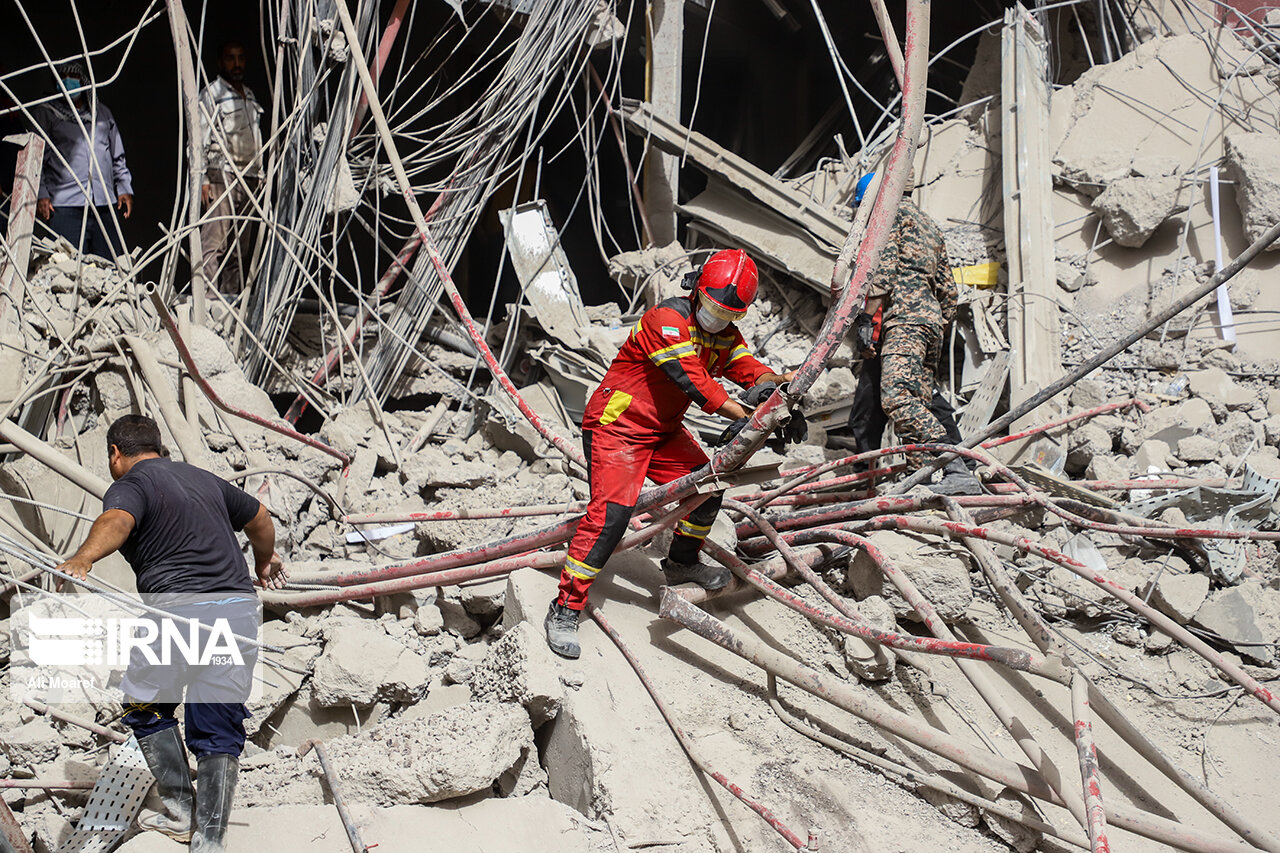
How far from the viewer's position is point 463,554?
145 inches

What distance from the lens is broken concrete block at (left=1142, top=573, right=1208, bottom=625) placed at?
3.86 metres

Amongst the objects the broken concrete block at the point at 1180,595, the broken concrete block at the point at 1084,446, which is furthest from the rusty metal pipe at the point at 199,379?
the broken concrete block at the point at 1084,446

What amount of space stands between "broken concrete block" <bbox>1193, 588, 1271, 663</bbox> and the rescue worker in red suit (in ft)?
7.11

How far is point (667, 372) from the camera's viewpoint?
3.12 m

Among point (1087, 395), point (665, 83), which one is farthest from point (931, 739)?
point (665, 83)

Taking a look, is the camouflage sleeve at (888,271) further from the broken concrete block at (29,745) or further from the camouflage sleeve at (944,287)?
the broken concrete block at (29,745)

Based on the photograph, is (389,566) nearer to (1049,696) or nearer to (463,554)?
(463,554)

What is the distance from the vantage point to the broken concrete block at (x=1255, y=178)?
554 centimetres

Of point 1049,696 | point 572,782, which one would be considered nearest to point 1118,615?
point 1049,696

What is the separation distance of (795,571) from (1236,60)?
17.2ft

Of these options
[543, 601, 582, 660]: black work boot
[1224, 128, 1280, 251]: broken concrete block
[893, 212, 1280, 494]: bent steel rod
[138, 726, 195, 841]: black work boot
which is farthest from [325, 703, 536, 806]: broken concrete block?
[1224, 128, 1280, 251]: broken concrete block

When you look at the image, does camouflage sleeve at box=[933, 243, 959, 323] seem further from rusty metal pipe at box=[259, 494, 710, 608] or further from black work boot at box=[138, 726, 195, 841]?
black work boot at box=[138, 726, 195, 841]

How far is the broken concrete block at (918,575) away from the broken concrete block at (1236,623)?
1.03 meters

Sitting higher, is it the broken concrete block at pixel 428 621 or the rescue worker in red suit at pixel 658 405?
the rescue worker in red suit at pixel 658 405
